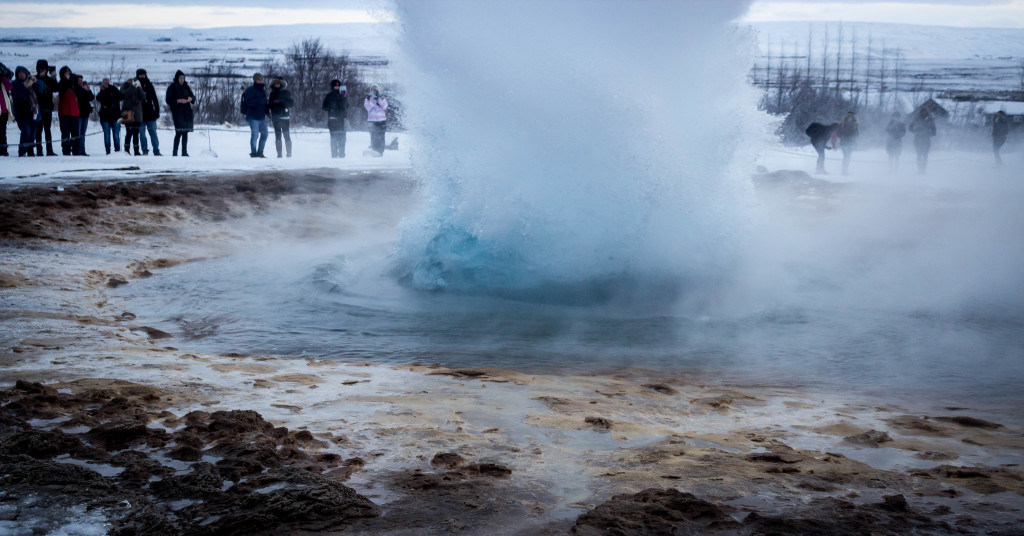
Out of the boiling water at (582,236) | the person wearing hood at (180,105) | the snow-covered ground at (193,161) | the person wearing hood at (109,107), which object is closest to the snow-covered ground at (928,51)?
the snow-covered ground at (193,161)

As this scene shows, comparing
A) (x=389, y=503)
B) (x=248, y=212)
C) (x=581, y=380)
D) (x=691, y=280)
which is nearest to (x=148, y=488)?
(x=389, y=503)

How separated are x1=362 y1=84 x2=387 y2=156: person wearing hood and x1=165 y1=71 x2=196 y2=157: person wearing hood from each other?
10.9 ft

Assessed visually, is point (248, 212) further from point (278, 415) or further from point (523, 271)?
point (278, 415)

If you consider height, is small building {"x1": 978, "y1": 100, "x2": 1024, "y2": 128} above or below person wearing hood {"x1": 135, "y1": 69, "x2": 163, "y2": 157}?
above

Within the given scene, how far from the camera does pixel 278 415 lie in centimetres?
388

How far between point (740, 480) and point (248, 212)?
8968mm

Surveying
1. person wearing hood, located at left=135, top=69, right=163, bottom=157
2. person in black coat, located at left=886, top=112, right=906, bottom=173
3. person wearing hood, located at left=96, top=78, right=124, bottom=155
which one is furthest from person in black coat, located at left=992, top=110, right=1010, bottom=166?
person wearing hood, located at left=96, top=78, right=124, bottom=155

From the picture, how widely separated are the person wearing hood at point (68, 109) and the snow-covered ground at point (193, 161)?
32 cm

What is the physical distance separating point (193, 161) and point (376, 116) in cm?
392

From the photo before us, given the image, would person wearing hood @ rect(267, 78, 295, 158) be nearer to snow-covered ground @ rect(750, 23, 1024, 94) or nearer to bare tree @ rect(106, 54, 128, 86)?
bare tree @ rect(106, 54, 128, 86)

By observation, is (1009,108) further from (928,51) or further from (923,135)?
(928,51)

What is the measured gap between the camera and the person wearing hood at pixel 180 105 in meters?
14.8

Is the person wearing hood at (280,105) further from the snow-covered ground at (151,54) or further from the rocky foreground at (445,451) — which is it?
the snow-covered ground at (151,54)

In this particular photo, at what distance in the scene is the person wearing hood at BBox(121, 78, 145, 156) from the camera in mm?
14297
